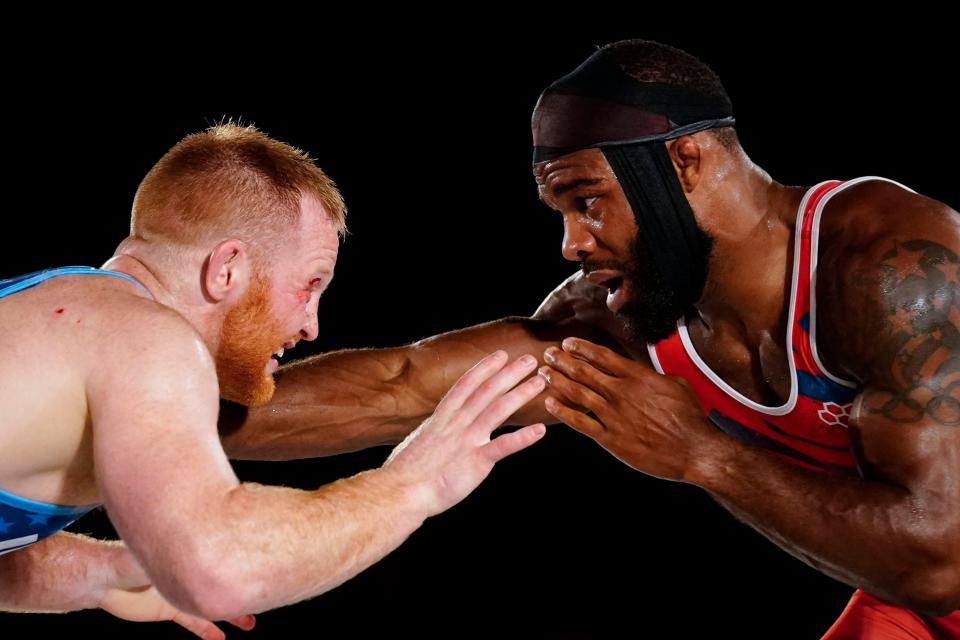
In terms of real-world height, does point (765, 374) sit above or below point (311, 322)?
below

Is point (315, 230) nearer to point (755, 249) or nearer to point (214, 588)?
point (214, 588)

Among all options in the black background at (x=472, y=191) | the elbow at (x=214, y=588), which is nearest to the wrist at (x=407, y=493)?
the elbow at (x=214, y=588)

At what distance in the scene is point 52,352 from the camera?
1646 millimetres

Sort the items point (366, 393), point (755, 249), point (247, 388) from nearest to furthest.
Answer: point (247, 388) < point (755, 249) < point (366, 393)

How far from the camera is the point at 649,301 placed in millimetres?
2693

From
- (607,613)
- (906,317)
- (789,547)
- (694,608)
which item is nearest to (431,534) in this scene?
(607,613)

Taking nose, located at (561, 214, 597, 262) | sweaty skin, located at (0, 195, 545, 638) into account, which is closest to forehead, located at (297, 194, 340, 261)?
sweaty skin, located at (0, 195, 545, 638)

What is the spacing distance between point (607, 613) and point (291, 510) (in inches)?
111

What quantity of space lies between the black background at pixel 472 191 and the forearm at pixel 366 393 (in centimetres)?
134

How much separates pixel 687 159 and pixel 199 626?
1.53 metres

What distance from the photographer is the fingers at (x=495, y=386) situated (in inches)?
74.5

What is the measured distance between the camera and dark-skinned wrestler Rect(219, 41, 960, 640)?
7.12 ft

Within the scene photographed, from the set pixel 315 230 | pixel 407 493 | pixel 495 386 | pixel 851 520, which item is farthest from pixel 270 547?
pixel 851 520

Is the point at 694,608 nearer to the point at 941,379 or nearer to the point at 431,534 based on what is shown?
the point at 431,534
